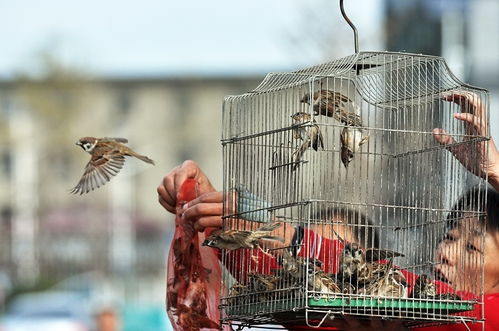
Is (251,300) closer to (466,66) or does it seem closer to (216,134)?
(466,66)

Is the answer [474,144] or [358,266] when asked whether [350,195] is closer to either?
[474,144]

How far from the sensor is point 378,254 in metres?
6.21

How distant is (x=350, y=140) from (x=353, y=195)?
15.8 inches

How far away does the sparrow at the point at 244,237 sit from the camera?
6.49m

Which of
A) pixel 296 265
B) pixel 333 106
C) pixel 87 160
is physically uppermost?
pixel 87 160

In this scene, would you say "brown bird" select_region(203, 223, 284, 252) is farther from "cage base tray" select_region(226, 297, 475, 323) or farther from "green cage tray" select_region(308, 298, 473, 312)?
"green cage tray" select_region(308, 298, 473, 312)

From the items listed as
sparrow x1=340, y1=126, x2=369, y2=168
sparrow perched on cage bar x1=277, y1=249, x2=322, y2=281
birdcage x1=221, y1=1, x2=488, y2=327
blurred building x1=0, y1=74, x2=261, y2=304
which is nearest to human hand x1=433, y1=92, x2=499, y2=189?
birdcage x1=221, y1=1, x2=488, y2=327

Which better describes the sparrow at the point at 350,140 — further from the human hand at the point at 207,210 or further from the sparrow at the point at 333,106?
the human hand at the point at 207,210

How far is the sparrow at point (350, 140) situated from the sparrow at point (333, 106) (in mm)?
47

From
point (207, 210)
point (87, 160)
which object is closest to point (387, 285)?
point (207, 210)

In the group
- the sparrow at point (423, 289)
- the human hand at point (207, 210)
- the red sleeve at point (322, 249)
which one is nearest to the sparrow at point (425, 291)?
the sparrow at point (423, 289)

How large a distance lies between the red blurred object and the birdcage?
5.9 inches

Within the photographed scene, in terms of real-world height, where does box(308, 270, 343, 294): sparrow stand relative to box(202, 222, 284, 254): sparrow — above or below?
below

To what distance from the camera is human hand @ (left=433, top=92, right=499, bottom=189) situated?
21.7ft
